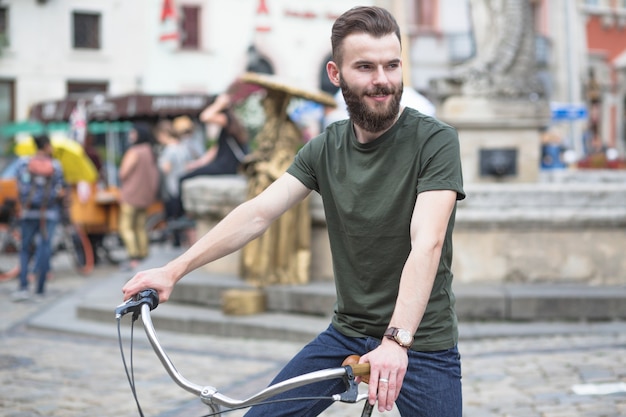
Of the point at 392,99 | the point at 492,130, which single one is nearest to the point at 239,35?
the point at 492,130

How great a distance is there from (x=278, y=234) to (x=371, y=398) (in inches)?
262

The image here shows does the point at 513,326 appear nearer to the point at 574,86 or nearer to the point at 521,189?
the point at 521,189

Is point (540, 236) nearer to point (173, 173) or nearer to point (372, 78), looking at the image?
point (372, 78)

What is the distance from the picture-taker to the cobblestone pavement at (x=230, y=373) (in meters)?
6.23

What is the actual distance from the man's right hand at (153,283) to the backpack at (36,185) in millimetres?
8851

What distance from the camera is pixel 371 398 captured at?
2.71 m

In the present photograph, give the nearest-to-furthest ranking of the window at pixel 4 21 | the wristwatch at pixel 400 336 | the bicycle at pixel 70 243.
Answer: the wristwatch at pixel 400 336 → the bicycle at pixel 70 243 → the window at pixel 4 21

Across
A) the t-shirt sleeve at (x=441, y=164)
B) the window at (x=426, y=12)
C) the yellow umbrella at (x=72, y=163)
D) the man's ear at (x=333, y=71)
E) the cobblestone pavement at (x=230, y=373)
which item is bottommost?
the cobblestone pavement at (x=230, y=373)

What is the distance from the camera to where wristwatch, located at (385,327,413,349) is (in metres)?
2.80

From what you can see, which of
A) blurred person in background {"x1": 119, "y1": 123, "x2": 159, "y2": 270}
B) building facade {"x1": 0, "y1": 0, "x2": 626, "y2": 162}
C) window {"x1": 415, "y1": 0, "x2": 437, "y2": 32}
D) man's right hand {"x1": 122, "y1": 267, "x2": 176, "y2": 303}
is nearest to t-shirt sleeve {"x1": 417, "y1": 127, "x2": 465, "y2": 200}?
man's right hand {"x1": 122, "y1": 267, "x2": 176, "y2": 303}

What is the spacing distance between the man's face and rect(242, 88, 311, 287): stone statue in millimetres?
6103

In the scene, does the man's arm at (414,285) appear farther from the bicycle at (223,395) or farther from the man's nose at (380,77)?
the man's nose at (380,77)

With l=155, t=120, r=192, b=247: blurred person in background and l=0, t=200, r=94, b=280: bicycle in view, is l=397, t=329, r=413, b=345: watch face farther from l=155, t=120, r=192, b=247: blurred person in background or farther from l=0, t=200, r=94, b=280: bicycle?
l=0, t=200, r=94, b=280: bicycle

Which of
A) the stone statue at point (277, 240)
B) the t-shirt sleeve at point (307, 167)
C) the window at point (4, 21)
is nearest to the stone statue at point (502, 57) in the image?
the stone statue at point (277, 240)
